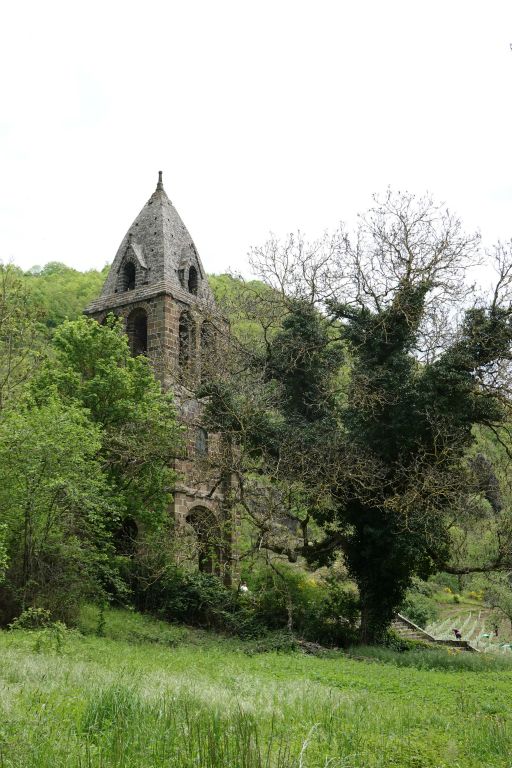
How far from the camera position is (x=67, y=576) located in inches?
712

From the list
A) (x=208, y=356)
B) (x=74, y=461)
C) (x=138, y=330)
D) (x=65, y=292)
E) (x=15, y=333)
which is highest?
(x=65, y=292)

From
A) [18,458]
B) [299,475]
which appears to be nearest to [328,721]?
[18,458]

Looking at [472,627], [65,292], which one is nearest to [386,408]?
[472,627]

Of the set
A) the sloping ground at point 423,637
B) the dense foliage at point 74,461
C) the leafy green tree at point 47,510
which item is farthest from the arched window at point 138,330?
the sloping ground at point 423,637

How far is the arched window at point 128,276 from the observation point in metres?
34.3

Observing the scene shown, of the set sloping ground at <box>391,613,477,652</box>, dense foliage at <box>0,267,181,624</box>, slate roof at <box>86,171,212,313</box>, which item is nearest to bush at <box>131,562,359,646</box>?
dense foliage at <box>0,267,181,624</box>

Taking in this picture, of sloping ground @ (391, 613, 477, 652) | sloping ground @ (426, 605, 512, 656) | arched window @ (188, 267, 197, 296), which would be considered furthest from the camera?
sloping ground @ (426, 605, 512, 656)

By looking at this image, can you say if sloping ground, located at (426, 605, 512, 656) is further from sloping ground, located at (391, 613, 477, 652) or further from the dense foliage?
the dense foliage

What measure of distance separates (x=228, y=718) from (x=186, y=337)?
2769cm

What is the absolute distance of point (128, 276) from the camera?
34.6 meters

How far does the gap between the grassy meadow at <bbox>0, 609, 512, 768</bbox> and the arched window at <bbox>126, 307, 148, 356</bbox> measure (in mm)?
19820

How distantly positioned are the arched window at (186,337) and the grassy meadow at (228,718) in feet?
59.5

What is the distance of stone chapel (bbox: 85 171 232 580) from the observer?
27.8 m

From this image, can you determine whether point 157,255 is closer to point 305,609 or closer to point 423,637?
point 305,609
